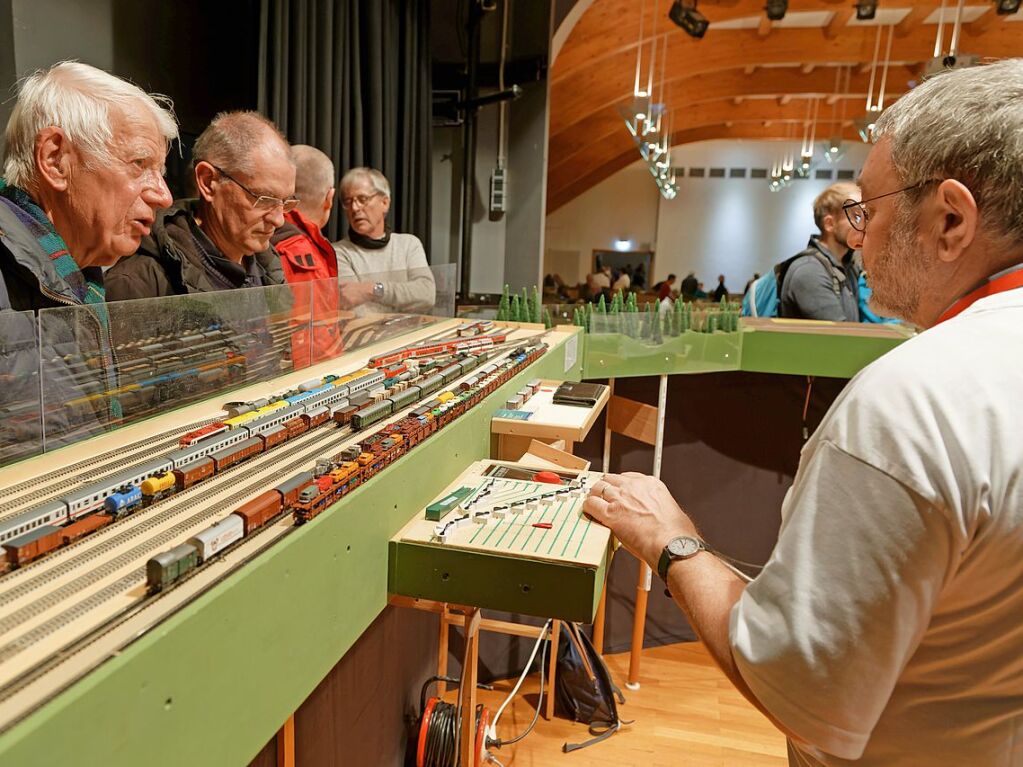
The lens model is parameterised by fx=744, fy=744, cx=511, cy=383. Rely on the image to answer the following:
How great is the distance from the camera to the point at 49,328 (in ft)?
4.31

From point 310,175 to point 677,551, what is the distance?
2.63 metres

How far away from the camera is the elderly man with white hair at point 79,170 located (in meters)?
1.64

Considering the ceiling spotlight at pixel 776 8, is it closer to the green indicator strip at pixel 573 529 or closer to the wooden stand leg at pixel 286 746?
the green indicator strip at pixel 573 529

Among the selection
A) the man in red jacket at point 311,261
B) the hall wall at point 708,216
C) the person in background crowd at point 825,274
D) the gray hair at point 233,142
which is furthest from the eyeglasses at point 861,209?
the hall wall at point 708,216

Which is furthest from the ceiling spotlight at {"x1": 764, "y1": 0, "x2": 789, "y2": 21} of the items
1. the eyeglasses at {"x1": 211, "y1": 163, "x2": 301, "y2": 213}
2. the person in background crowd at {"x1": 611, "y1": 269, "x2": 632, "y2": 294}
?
the eyeglasses at {"x1": 211, "y1": 163, "x2": 301, "y2": 213}

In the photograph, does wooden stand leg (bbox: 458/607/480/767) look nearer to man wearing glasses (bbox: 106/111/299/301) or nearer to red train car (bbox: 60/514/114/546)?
red train car (bbox: 60/514/114/546)

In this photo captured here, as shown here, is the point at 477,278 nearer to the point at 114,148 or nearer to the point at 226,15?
the point at 226,15

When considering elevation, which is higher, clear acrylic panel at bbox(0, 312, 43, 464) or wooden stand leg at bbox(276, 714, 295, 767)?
clear acrylic panel at bbox(0, 312, 43, 464)

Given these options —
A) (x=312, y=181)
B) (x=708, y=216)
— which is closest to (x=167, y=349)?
(x=312, y=181)

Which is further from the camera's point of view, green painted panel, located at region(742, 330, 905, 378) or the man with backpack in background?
green painted panel, located at region(742, 330, 905, 378)

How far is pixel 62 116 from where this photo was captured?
1.72 metres

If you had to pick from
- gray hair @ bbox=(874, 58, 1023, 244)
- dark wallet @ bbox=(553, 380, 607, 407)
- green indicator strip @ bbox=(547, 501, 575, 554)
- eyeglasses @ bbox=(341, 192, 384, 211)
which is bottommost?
green indicator strip @ bbox=(547, 501, 575, 554)

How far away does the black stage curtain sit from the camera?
4.30 m

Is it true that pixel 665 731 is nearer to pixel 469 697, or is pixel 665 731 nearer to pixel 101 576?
pixel 469 697
